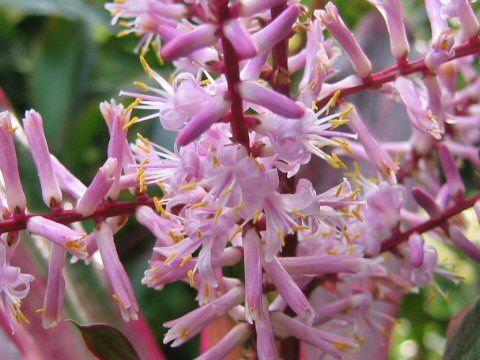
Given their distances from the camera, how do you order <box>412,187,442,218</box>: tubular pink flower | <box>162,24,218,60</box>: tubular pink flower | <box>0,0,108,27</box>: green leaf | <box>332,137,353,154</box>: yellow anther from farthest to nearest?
1. <box>0,0,108,27</box>: green leaf
2. <box>412,187,442,218</box>: tubular pink flower
3. <box>332,137,353,154</box>: yellow anther
4. <box>162,24,218,60</box>: tubular pink flower

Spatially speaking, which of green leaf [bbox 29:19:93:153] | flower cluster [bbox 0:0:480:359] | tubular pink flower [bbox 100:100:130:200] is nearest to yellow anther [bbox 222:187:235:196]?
flower cluster [bbox 0:0:480:359]

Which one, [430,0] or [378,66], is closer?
[430,0]

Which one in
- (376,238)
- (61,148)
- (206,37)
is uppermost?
(206,37)

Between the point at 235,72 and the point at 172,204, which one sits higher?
the point at 235,72

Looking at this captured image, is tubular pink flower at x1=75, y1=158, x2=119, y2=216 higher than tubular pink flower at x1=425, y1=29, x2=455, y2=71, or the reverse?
tubular pink flower at x1=425, y1=29, x2=455, y2=71

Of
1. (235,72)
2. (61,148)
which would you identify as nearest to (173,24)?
(235,72)

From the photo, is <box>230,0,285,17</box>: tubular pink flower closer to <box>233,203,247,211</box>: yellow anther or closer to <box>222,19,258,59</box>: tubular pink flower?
<box>222,19,258,59</box>: tubular pink flower

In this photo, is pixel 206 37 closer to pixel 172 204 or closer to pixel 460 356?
pixel 172 204
